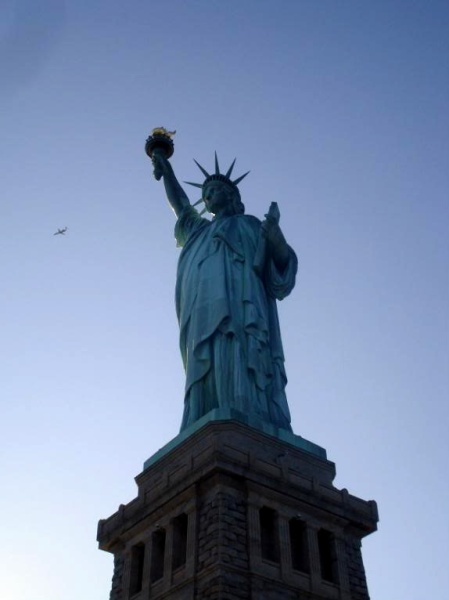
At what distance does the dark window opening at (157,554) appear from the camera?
1950 cm

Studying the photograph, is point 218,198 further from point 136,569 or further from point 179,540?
point 136,569

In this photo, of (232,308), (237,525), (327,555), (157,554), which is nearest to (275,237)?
(232,308)

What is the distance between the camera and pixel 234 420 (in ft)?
66.7

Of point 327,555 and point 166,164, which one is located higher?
point 166,164

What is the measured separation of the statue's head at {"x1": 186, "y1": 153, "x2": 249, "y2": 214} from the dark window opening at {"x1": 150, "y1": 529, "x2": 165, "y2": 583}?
11.3 metres

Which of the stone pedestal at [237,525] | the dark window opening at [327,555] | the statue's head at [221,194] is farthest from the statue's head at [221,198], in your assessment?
the dark window opening at [327,555]

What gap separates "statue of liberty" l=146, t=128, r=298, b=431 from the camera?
72.7ft

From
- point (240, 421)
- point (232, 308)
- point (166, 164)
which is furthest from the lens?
point (166, 164)

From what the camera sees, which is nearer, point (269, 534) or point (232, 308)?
point (269, 534)

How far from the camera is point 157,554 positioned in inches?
779

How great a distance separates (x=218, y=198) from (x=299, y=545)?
12.1 metres

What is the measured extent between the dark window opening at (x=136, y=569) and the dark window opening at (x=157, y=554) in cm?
62

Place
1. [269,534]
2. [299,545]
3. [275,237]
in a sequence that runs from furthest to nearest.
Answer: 1. [275,237]
2. [299,545]
3. [269,534]

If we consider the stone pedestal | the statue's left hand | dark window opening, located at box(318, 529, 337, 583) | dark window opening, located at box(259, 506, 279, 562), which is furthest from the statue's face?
dark window opening, located at box(318, 529, 337, 583)
